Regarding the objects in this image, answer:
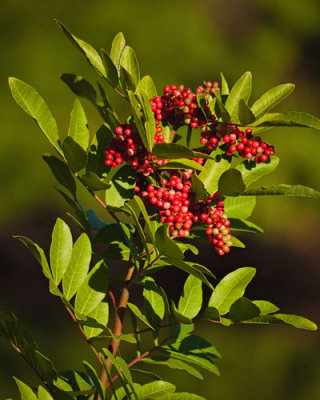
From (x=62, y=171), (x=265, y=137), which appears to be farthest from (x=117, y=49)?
(x=265, y=137)

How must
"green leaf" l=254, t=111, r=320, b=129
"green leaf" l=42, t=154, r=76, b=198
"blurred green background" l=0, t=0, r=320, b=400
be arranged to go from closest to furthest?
"green leaf" l=254, t=111, r=320, b=129 → "green leaf" l=42, t=154, r=76, b=198 → "blurred green background" l=0, t=0, r=320, b=400

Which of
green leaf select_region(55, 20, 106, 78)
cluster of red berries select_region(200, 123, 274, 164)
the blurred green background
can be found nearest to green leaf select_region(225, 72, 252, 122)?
cluster of red berries select_region(200, 123, 274, 164)

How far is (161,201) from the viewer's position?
50cm

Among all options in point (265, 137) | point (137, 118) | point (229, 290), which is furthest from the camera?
point (265, 137)

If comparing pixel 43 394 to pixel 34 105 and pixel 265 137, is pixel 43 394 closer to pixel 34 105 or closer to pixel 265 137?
pixel 34 105

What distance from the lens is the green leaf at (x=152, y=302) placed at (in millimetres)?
579

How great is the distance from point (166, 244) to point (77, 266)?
11 cm

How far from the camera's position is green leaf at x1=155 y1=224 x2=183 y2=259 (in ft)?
1.54

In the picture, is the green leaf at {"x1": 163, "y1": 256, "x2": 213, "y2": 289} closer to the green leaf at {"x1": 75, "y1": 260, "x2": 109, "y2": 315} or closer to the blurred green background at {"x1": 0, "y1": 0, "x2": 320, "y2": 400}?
the green leaf at {"x1": 75, "y1": 260, "x2": 109, "y2": 315}

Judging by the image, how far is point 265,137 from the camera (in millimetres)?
2604

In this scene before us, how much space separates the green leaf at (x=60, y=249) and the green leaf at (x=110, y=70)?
0.45 feet

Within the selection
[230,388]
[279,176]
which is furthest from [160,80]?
[230,388]

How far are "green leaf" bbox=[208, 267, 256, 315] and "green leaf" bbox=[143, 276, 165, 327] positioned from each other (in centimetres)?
5

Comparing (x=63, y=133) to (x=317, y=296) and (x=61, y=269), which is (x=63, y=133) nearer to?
(x=317, y=296)
